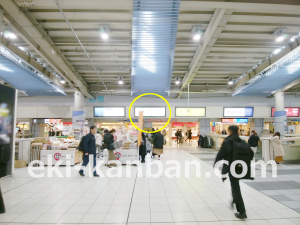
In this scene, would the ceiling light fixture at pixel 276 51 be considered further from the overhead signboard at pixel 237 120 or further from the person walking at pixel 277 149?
the overhead signboard at pixel 237 120

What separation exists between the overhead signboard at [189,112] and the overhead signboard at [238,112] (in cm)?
169

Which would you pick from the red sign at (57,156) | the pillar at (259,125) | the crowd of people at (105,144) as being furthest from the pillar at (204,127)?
the red sign at (57,156)

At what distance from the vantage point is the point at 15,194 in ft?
15.6

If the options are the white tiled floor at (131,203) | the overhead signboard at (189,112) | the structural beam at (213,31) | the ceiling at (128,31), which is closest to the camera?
the white tiled floor at (131,203)

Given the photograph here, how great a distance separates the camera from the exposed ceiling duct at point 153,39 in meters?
4.97

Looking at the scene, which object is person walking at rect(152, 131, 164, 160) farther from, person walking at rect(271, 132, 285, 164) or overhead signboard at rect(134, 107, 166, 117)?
overhead signboard at rect(134, 107, 166, 117)

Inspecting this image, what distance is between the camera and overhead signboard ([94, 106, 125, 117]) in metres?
15.1

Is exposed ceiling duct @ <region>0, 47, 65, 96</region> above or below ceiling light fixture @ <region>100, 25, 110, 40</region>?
below

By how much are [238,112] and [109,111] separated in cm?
913

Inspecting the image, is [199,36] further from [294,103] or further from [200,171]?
[294,103]

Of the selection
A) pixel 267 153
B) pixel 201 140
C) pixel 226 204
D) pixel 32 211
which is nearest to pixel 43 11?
pixel 32 211

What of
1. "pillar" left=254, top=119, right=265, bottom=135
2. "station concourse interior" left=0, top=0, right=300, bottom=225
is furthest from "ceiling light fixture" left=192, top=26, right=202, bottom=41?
"pillar" left=254, top=119, right=265, bottom=135

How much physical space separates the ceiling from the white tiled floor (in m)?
4.24

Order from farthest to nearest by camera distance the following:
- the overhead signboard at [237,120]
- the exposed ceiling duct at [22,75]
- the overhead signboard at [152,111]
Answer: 1. the overhead signboard at [237,120]
2. the overhead signboard at [152,111]
3. the exposed ceiling duct at [22,75]
